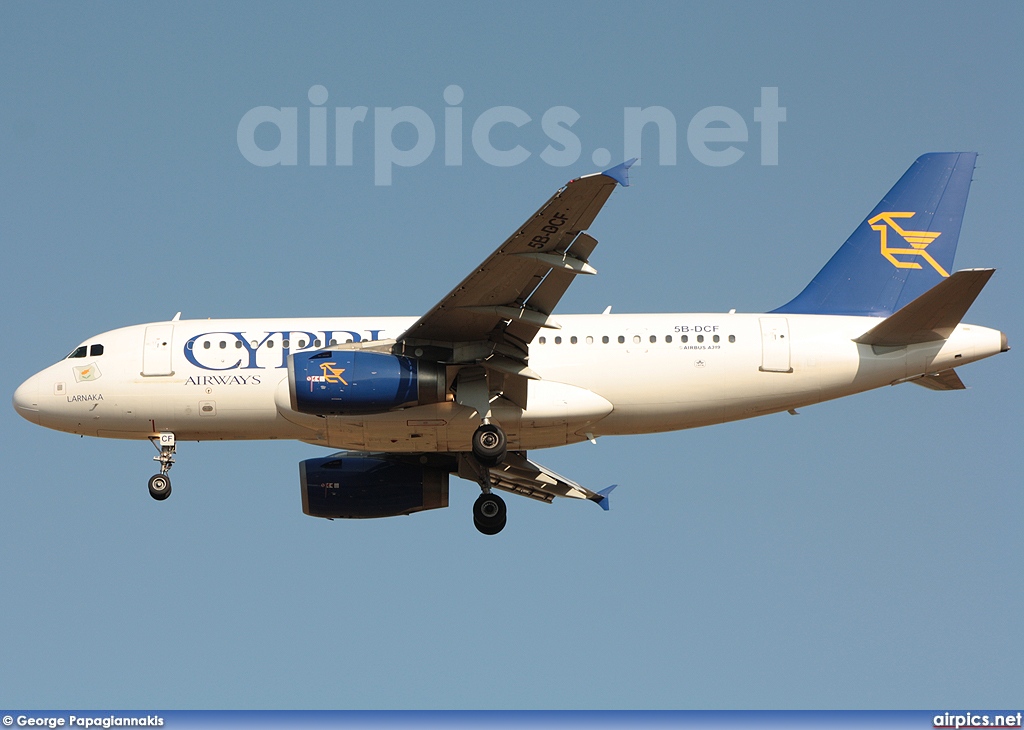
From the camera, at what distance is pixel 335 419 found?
98.7ft

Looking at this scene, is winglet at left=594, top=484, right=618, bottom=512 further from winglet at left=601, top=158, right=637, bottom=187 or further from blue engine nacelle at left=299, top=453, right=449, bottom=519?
winglet at left=601, top=158, right=637, bottom=187

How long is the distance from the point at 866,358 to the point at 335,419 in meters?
10.9

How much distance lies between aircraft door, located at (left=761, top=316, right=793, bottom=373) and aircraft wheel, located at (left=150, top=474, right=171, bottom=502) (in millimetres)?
12762

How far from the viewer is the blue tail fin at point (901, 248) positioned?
32875 mm

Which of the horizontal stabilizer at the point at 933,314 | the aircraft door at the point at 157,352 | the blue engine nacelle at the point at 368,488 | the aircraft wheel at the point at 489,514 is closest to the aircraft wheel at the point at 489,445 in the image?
the aircraft wheel at the point at 489,514

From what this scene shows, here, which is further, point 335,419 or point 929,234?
point 929,234

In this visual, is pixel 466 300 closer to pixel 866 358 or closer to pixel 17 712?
pixel 866 358

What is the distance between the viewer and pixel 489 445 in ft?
98.4

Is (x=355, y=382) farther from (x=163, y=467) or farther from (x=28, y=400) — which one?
(x=28, y=400)

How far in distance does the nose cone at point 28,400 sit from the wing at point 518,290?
8.46 meters

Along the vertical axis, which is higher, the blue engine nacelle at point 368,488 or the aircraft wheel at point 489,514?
the blue engine nacelle at point 368,488

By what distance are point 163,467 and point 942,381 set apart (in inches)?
653

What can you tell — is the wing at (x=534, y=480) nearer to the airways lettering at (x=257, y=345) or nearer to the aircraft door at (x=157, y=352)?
the airways lettering at (x=257, y=345)

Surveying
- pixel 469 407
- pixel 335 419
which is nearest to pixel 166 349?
pixel 335 419
